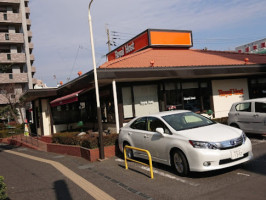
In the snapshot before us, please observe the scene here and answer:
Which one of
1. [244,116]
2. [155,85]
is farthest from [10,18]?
[244,116]

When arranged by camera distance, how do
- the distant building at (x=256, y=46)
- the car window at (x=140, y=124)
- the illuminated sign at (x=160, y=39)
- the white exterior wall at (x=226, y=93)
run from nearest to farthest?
the car window at (x=140, y=124) → the white exterior wall at (x=226, y=93) → the illuminated sign at (x=160, y=39) → the distant building at (x=256, y=46)

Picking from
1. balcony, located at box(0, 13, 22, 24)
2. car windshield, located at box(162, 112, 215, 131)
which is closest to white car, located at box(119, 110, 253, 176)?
car windshield, located at box(162, 112, 215, 131)

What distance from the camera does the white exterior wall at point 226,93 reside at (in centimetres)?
1529

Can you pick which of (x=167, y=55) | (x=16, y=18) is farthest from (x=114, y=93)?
(x=16, y=18)

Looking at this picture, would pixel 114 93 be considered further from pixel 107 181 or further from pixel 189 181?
pixel 189 181

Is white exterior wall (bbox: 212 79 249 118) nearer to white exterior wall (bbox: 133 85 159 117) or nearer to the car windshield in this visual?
white exterior wall (bbox: 133 85 159 117)

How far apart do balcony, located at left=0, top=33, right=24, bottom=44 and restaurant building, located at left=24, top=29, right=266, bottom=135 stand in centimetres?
2257

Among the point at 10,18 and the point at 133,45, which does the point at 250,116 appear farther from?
the point at 10,18

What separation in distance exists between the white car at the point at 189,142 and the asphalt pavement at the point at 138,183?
1.19ft

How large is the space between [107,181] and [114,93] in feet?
18.3

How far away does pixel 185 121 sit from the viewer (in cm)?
732

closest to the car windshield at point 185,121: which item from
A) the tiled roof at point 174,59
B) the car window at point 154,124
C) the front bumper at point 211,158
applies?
the car window at point 154,124

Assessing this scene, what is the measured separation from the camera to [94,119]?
1611cm

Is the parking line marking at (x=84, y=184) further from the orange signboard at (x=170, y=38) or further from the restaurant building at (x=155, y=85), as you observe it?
the orange signboard at (x=170, y=38)
